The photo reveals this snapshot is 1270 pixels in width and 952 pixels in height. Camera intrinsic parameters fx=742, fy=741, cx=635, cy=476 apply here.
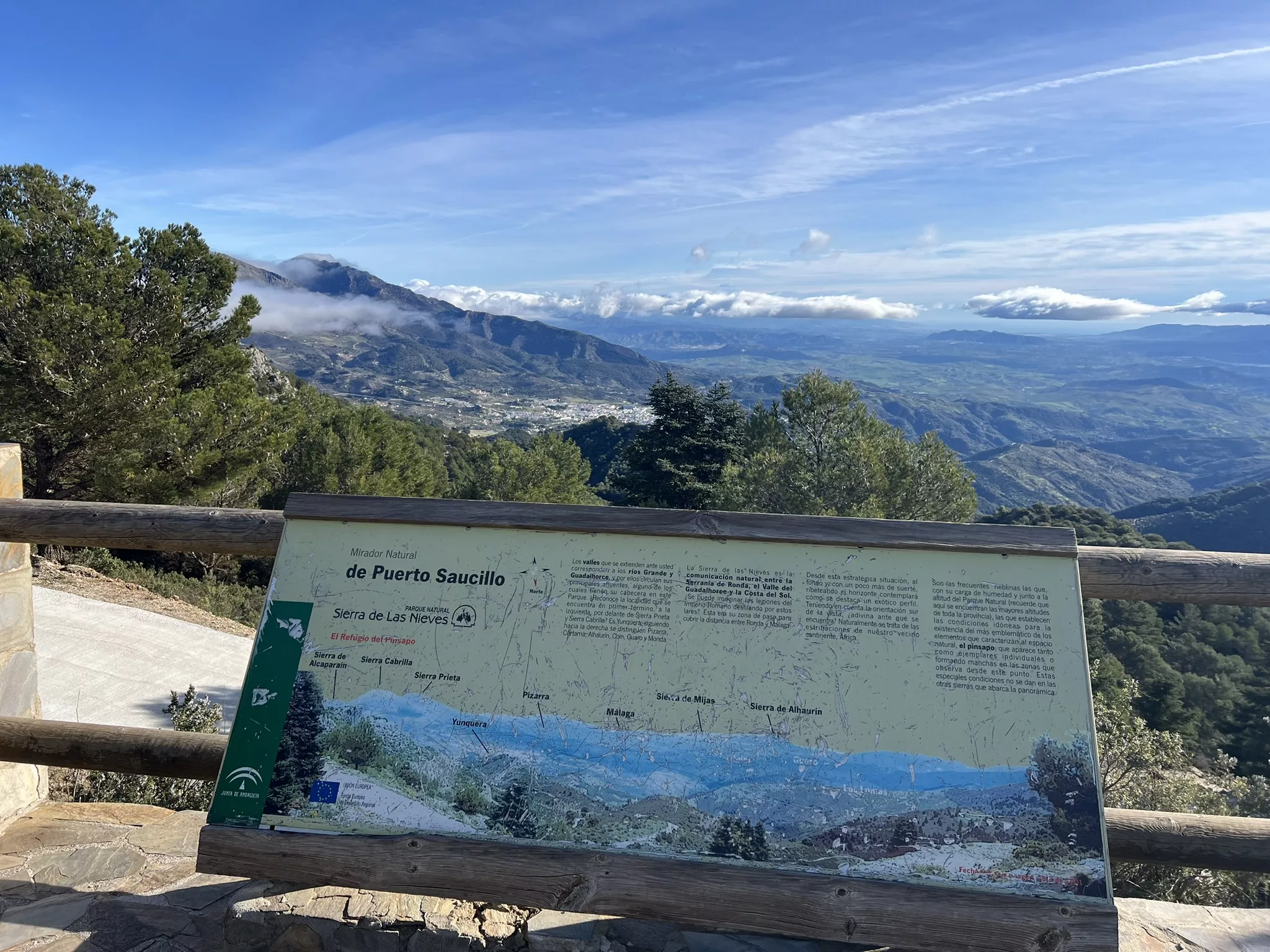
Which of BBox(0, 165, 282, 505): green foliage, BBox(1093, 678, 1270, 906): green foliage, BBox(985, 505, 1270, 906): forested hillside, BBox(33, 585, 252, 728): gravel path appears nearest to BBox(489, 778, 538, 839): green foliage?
BBox(985, 505, 1270, 906): forested hillside

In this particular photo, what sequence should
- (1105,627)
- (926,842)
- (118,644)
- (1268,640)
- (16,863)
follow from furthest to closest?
(1268,640) → (1105,627) → (118,644) → (16,863) → (926,842)

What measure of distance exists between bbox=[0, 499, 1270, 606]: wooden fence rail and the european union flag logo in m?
0.89

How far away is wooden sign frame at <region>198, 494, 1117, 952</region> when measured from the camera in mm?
1744

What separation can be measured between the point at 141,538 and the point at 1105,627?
38715 mm

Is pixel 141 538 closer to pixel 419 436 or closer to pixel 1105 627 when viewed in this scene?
pixel 1105 627

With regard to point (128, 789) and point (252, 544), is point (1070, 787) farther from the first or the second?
point (128, 789)

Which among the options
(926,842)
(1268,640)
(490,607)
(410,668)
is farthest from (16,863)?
(1268,640)

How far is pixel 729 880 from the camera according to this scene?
181cm

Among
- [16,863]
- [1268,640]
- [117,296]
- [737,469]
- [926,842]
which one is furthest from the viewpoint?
[1268,640]

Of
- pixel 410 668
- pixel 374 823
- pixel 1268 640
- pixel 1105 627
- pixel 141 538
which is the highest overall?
pixel 141 538

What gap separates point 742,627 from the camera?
198 centimetres

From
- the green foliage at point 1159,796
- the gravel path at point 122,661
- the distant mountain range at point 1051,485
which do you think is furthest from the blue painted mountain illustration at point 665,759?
the distant mountain range at point 1051,485

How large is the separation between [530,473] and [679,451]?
6.09m

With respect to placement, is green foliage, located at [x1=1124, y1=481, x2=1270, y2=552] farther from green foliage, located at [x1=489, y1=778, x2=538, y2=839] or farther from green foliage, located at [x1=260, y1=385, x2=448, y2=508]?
green foliage, located at [x1=489, y1=778, x2=538, y2=839]
